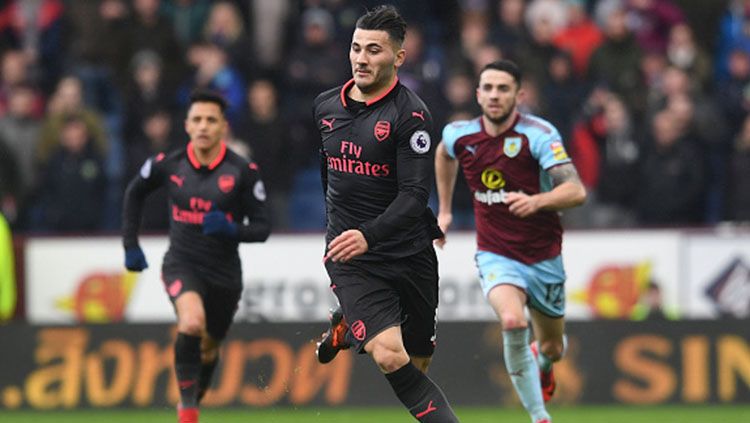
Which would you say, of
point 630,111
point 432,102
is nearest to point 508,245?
point 432,102

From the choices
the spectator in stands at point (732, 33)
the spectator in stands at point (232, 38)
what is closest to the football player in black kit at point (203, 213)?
the spectator in stands at point (232, 38)

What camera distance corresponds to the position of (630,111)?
57.3 feet

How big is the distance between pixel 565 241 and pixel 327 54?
3.57m

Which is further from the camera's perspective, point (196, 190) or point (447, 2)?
point (447, 2)

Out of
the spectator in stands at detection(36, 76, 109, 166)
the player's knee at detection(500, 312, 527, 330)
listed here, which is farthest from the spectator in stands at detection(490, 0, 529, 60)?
the player's knee at detection(500, 312, 527, 330)

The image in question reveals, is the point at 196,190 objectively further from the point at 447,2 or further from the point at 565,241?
the point at 447,2

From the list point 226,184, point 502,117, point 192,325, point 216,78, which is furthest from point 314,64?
point 502,117

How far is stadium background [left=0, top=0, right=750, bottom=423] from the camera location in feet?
48.3

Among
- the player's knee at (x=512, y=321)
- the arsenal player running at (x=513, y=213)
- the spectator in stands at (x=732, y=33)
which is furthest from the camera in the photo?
the spectator in stands at (x=732, y=33)

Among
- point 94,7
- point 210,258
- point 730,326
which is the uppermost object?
point 94,7

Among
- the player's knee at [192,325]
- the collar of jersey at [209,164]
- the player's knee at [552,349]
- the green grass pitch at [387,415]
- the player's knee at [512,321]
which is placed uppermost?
the collar of jersey at [209,164]

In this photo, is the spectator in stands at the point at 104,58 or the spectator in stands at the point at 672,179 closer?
the spectator in stands at the point at 672,179

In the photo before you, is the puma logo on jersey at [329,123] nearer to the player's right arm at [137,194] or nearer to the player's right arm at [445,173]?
the player's right arm at [445,173]

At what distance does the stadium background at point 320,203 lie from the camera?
580 inches
